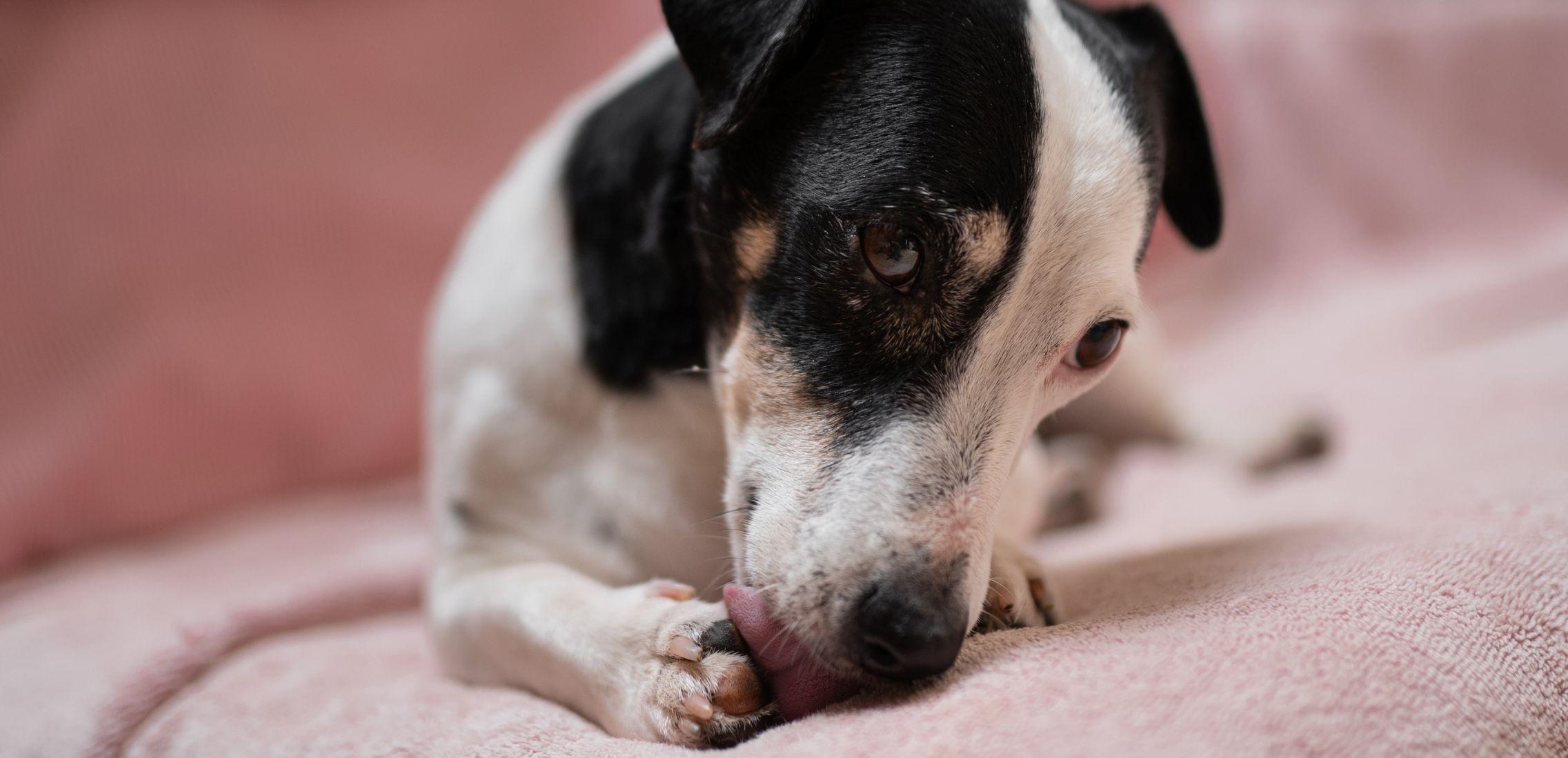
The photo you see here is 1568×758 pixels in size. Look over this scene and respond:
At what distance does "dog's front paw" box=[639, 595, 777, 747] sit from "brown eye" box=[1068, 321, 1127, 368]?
506mm

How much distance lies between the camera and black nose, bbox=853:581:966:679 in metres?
0.96

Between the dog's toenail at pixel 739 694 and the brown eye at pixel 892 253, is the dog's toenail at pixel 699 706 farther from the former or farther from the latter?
the brown eye at pixel 892 253

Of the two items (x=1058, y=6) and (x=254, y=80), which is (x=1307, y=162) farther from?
(x=254, y=80)

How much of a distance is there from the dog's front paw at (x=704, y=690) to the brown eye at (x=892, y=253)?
39cm

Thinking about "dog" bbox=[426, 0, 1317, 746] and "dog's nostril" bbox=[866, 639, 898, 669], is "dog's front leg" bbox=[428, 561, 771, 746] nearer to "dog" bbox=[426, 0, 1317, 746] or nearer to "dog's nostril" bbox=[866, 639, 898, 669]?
"dog" bbox=[426, 0, 1317, 746]

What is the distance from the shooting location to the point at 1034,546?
198 centimetres

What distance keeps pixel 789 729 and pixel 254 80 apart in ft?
6.40

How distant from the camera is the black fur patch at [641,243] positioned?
4.37ft

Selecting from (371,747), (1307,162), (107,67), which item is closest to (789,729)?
(371,747)

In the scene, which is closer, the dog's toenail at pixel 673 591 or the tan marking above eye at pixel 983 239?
the tan marking above eye at pixel 983 239

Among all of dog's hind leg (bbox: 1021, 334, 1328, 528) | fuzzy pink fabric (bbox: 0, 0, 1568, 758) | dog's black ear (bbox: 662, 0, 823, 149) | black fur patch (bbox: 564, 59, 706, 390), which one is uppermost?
dog's black ear (bbox: 662, 0, 823, 149)

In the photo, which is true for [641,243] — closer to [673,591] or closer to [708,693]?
[673,591]

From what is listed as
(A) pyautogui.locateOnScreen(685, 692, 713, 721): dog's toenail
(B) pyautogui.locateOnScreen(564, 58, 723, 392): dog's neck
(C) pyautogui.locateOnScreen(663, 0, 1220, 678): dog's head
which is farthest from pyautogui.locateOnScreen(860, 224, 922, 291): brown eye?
(A) pyautogui.locateOnScreen(685, 692, 713, 721): dog's toenail

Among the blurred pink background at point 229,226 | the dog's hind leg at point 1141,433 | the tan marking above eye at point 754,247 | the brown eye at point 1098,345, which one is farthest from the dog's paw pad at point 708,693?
the blurred pink background at point 229,226
